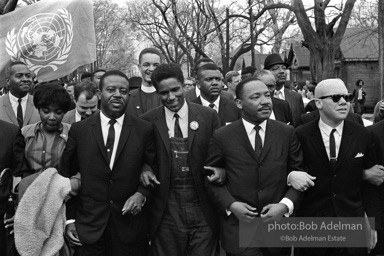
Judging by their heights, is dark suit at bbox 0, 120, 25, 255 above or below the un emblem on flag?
below

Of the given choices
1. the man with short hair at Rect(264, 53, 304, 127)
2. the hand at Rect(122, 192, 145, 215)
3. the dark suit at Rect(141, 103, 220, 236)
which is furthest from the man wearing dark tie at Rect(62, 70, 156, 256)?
the man with short hair at Rect(264, 53, 304, 127)

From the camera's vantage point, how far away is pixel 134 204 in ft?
13.5

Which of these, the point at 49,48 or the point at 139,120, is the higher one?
the point at 49,48

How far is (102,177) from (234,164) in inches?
48.2

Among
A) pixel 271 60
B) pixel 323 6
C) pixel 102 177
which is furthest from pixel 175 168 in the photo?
pixel 323 6

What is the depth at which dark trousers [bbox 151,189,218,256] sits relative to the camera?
429 centimetres

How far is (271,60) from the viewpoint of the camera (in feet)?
26.9

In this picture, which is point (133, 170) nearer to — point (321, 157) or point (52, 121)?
point (52, 121)

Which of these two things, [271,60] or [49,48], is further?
[271,60]

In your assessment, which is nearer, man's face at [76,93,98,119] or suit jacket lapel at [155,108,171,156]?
suit jacket lapel at [155,108,171,156]

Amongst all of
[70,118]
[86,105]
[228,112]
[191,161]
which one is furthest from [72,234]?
[228,112]

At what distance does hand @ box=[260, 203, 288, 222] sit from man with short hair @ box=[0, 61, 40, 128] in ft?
10.8

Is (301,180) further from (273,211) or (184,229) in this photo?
(184,229)

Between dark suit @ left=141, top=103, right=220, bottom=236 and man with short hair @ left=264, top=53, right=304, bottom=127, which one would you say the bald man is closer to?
dark suit @ left=141, top=103, right=220, bottom=236
